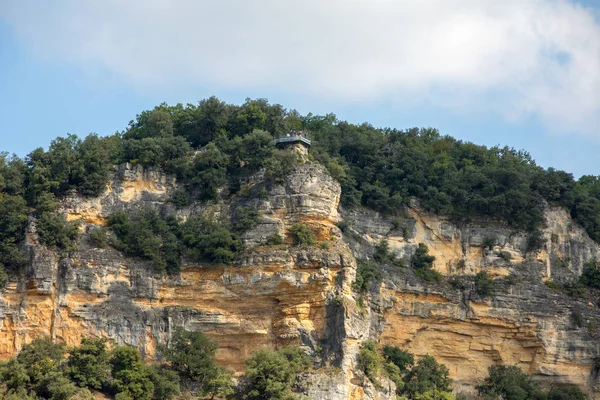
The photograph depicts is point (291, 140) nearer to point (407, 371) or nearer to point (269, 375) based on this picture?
point (407, 371)

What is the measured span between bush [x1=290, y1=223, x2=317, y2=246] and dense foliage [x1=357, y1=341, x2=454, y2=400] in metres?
5.17

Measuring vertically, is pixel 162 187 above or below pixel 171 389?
above

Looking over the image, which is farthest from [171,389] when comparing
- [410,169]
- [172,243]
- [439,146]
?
[439,146]

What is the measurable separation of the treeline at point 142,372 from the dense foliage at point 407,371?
2763 millimetres

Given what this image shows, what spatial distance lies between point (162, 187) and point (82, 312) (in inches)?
320

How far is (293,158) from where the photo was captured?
205 feet

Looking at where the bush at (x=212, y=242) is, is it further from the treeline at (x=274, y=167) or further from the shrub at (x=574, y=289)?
the shrub at (x=574, y=289)

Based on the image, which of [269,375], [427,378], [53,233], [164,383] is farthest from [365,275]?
[53,233]

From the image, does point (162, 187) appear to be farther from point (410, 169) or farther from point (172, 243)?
point (410, 169)

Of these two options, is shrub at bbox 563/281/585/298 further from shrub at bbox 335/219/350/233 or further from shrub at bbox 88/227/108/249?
shrub at bbox 88/227/108/249

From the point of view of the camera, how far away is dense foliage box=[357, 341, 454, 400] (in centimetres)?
5809

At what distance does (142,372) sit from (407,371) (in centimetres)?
1360

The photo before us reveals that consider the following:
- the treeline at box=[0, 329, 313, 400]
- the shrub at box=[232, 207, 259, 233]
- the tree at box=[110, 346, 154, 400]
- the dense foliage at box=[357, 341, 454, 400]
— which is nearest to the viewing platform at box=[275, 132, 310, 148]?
the shrub at box=[232, 207, 259, 233]

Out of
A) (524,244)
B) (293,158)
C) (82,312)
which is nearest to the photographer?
(82,312)
